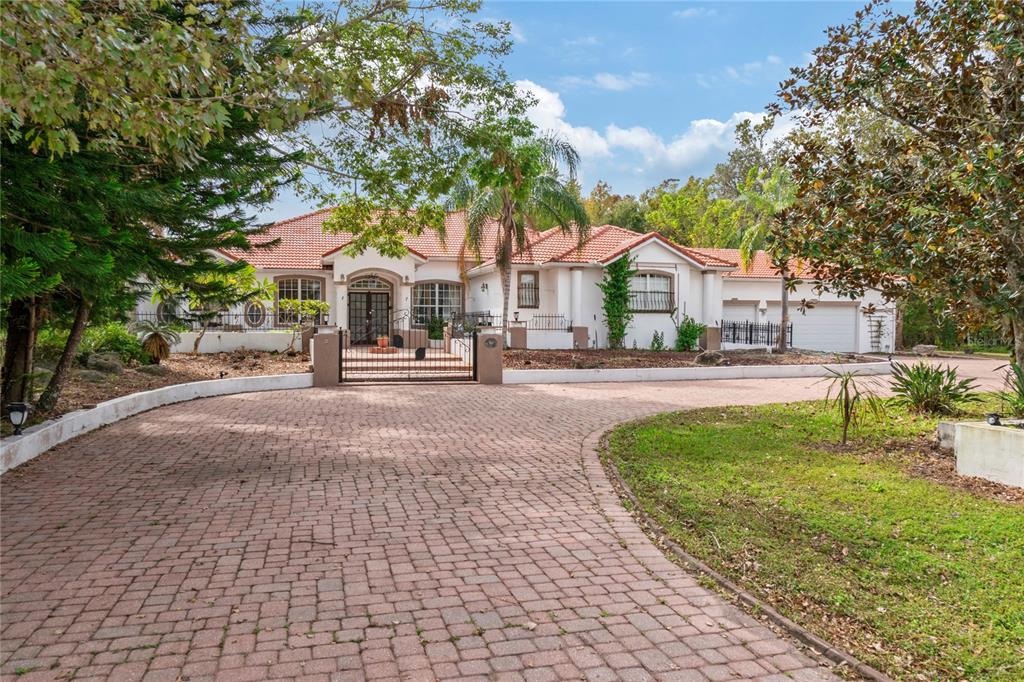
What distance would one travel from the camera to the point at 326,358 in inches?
637

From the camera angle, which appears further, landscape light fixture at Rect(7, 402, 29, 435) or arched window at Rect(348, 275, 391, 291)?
arched window at Rect(348, 275, 391, 291)

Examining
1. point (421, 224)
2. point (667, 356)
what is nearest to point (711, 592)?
point (421, 224)

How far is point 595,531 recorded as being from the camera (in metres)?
5.83

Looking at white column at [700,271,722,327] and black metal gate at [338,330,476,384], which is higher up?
white column at [700,271,722,327]

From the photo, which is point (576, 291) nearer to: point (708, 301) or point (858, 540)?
point (708, 301)

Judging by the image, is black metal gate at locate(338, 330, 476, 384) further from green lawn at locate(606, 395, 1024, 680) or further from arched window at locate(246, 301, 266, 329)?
green lawn at locate(606, 395, 1024, 680)

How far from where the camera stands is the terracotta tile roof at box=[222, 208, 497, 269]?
87.4ft

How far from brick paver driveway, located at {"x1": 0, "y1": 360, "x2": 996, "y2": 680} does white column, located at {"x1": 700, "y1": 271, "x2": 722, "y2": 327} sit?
18.6 metres

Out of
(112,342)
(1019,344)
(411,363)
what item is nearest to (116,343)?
(112,342)

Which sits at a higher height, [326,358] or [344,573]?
[326,358]

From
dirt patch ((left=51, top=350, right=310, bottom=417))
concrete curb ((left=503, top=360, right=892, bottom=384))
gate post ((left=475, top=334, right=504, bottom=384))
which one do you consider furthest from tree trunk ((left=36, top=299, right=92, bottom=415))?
concrete curb ((left=503, top=360, right=892, bottom=384))

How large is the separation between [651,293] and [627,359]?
5254 mm

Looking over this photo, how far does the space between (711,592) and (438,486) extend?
3377 millimetres

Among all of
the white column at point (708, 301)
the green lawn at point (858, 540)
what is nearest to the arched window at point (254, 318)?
the white column at point (708, 301)
